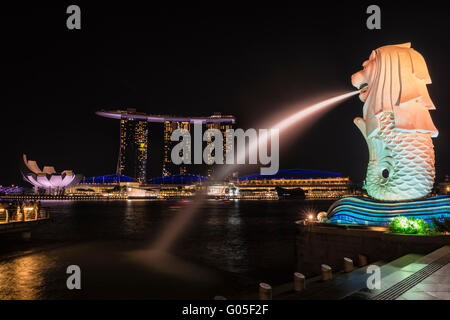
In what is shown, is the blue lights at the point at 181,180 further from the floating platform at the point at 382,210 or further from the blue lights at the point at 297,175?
the floating platform at the point at 382,210

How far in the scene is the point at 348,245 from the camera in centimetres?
1259

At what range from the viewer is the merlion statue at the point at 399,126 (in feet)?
51.4

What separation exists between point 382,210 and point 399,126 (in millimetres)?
3894

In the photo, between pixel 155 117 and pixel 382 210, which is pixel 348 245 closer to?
pixel 382 210

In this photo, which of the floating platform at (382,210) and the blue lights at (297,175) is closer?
the floating platform at (382,210)

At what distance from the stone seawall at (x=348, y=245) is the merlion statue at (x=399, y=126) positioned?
373 cm

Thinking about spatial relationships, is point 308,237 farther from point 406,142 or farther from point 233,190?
point 233,190

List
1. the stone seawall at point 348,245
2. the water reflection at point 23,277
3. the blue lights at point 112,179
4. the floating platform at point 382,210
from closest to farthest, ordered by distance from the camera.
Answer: the water reflection at point 23,277 → the stone seawall at point 348,245 → the floating platform at point 382,210 → the blue lights at point 112,179

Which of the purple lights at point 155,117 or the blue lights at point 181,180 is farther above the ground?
the purple lights at point 155,117

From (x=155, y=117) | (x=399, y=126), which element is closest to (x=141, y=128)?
(x=155, y=117)

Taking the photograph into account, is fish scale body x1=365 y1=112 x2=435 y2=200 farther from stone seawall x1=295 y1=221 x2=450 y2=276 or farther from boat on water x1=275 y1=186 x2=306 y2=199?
boat on water x1=275 y1=186 x2=306 y2=199

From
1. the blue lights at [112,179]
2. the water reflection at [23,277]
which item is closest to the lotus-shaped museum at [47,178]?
the blue lights at [112,179]

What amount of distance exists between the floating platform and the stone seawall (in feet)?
7.16

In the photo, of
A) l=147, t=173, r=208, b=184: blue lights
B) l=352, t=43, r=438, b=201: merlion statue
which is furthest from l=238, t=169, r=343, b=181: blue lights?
l=352, t=43, r=438, b=201: merlion statue
